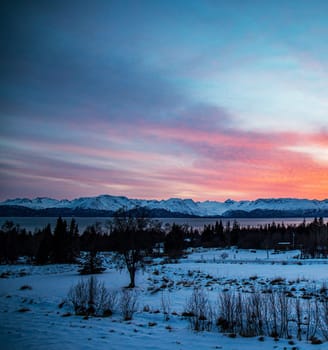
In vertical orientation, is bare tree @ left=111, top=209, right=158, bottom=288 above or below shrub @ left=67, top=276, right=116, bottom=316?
above

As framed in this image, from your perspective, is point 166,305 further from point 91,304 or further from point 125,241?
point 125,241

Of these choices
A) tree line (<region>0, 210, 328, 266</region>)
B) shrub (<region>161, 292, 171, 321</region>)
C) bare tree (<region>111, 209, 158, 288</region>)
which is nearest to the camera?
shrub (<region>161, 292, 171, 321</region>)

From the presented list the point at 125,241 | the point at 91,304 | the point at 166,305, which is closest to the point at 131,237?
the point at 125,241

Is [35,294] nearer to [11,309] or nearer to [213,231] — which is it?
[11,309]

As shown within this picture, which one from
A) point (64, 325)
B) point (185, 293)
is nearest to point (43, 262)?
point (185, 293)

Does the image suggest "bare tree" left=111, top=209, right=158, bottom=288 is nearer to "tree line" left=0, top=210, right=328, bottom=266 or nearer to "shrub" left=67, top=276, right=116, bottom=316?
"tree line" left=0, top=210, right=328, bottom=266

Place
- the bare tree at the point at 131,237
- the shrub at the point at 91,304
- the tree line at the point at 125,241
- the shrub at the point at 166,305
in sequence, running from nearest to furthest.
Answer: the shrub at the point at 166,305, the shrub at the point at 91,304, the bare tree at the point at 131,237, the tree line at the point at 125,241

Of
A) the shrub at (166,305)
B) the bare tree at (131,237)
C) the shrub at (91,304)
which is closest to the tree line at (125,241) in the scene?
the bare tree at (131,237)

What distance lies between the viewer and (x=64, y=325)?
12805 millimetres

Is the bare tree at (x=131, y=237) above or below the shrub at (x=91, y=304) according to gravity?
above

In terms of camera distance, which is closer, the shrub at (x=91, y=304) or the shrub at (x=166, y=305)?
the shrub at (x=166, y=305)

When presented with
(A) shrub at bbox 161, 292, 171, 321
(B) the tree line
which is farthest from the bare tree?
(A) shrub at bbox 161, 292, 171, 321

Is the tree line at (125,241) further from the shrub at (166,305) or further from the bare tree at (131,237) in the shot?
the shrub at (166,305)

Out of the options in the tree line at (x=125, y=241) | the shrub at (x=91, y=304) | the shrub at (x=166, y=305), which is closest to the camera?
the shrub at (x=166, y=305)
